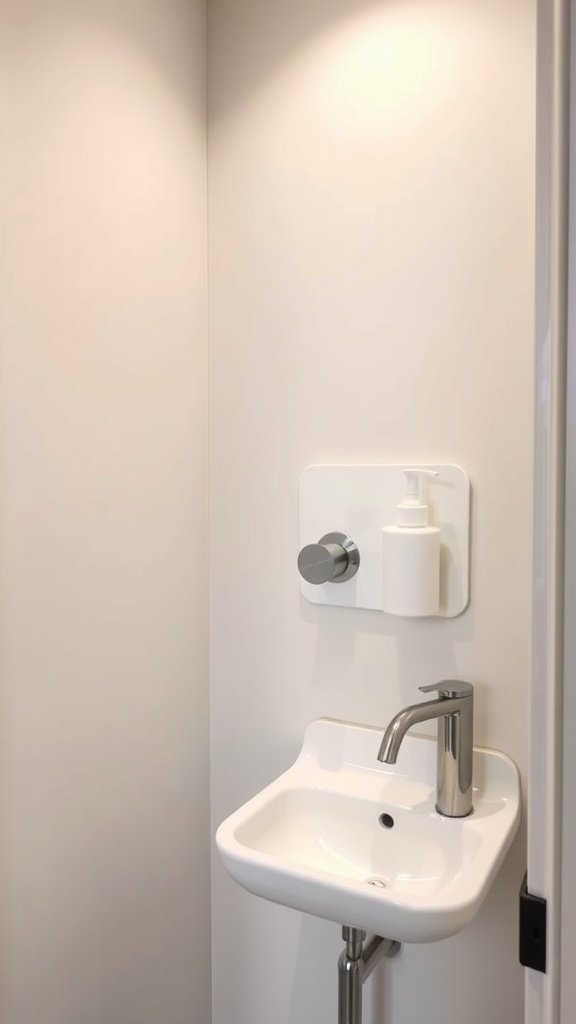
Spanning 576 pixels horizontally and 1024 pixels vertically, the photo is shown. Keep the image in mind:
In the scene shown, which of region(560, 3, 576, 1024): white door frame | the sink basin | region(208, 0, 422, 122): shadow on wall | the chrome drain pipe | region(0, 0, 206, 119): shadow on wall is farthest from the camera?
region(208, 0, 422, 122): shadow on wall

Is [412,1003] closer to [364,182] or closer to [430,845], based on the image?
[430,845]

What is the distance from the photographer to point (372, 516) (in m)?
1.14

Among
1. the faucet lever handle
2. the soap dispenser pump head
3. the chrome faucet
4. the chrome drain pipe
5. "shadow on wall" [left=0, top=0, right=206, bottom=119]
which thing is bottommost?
the chrome drain pipe

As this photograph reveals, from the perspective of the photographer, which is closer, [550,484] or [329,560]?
[550,484]

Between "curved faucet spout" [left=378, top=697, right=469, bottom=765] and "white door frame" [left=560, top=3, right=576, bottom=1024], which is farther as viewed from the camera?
"curved faucet spout" [left=378, top=697, right=469, bottom=765]

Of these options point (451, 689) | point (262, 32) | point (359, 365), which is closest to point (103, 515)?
point (359, 365)

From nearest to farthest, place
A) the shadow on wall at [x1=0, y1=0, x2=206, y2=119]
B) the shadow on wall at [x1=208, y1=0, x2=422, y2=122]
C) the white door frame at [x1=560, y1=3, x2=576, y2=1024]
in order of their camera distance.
→ the white door frame at [x1=560, y1=3, x2=576, y2=1024]
the shadow on wall at [x1=0, y1=0, x2=206, y2=119]
the shadow on wall at [x1=208, y1=0, x2=422, y2=122]

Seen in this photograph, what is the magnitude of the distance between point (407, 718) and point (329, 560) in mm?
274

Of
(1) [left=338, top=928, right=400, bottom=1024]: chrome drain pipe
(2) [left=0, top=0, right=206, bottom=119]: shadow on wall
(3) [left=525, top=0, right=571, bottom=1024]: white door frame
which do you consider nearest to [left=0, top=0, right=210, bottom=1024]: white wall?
(2) [left=0, top=0, right=206, bottom=119]: shadow on wall

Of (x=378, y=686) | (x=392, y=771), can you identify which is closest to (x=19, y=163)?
(x=378, y=686)

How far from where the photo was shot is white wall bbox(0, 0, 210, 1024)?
37.9 inches

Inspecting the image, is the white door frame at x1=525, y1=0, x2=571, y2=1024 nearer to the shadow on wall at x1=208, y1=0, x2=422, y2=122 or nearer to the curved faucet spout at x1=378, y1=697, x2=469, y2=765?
the curved faucet spout at x1=378, y1=697, x2=469, y2=765

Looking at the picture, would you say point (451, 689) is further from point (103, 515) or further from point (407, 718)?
point (103, 515)

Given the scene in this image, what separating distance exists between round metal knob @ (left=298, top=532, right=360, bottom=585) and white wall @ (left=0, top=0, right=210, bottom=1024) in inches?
10.6
